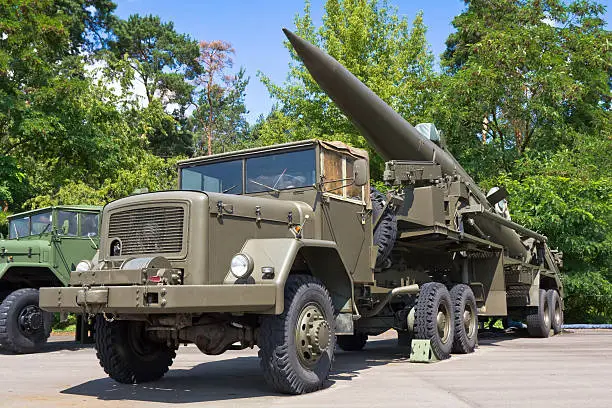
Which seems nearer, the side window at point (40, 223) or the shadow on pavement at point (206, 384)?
the shadow on pavement at point (206, 384)

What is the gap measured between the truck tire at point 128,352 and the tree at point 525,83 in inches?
594

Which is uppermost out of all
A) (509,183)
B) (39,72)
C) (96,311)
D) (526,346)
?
(39,72)

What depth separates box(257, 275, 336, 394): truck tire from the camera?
239 inches

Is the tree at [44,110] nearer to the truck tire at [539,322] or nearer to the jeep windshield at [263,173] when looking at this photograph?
the jeep windshield at [263,173]

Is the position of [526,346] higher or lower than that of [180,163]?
lower

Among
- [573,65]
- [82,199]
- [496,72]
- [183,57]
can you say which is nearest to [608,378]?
[496,72]

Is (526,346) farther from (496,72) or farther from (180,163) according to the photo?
(496,72)

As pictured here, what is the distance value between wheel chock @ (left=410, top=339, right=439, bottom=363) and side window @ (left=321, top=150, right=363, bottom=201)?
226cm

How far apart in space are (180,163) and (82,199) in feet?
41.3

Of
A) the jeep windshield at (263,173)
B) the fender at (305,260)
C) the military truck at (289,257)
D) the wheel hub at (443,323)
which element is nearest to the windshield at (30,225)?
the military truck at (289,257)

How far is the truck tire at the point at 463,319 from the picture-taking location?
9977 mm

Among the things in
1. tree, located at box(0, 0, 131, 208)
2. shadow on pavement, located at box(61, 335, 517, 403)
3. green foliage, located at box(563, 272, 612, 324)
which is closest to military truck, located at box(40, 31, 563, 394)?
shadow on pavement, located at box(61, 335, 517, 403)

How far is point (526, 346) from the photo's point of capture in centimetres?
1182

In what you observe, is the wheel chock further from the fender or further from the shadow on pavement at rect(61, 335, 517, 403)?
the fender
